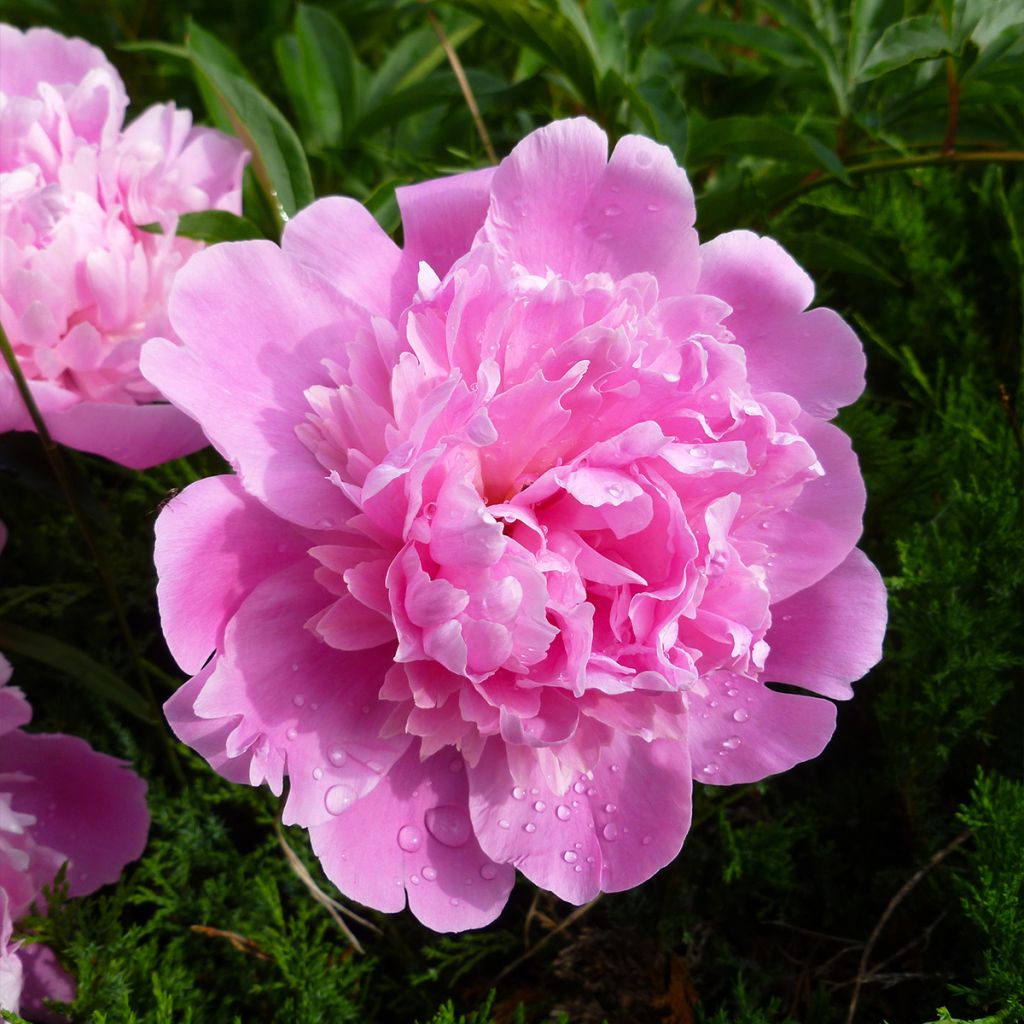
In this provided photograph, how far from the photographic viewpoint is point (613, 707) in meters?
0.62

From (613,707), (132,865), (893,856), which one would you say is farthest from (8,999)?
(893,856)

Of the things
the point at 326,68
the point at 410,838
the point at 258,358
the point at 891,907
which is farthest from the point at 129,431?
the point at 891,907

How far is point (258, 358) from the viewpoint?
65cm

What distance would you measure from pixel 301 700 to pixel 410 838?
11cm

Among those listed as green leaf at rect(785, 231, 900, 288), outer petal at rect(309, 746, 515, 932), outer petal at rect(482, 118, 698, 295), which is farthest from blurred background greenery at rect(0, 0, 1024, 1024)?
outer petal at rect(482, 118, 698, 295)

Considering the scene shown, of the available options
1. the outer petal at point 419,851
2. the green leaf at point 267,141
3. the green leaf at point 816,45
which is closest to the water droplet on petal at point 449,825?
the outer petal at point 419,851

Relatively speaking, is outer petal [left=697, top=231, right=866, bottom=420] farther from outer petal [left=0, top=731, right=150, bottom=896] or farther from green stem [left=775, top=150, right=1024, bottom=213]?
outer petal [left=0, top=731, right=150, bottom=896]

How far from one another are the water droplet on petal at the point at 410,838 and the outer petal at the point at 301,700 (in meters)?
0.04

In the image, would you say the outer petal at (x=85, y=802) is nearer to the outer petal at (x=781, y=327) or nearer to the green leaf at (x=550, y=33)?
the outer petal at (x=781, y=327)

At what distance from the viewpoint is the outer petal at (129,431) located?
0.67 meters

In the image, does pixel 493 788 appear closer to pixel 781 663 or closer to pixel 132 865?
pixel 781 663

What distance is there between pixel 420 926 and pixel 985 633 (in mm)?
521

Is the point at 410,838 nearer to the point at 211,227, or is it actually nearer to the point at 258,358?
the point at 258,358

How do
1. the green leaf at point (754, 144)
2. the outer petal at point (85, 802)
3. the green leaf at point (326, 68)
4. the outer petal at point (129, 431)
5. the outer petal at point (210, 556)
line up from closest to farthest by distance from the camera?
1. the outer petal at point (210, 556)
2. the outer petal at point (129, 431)
3. the outer petal at point (85, 802)
4. the green leaf at point (754, 144)
5. the green leaf at point (326, 68)
